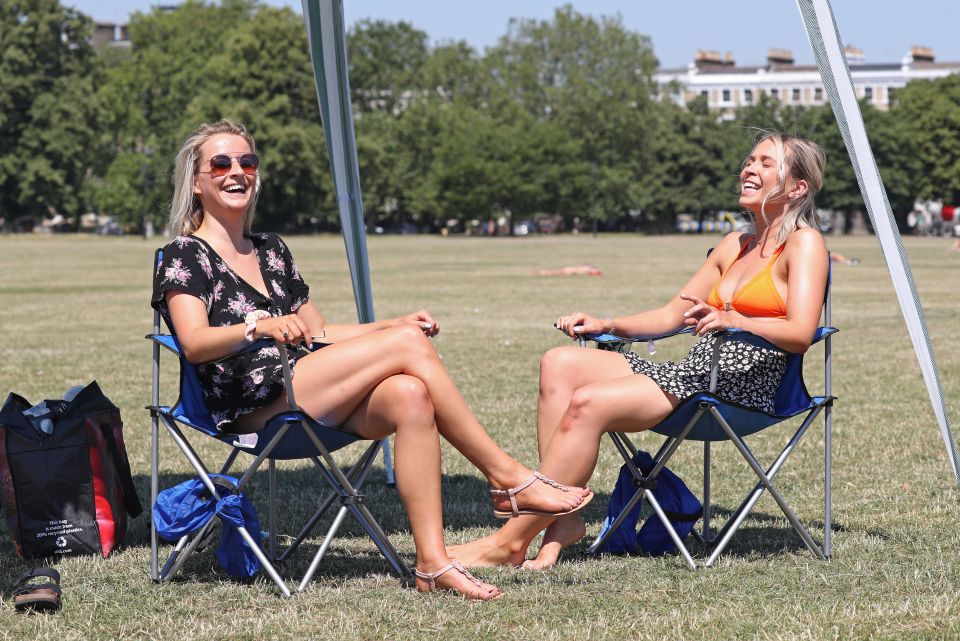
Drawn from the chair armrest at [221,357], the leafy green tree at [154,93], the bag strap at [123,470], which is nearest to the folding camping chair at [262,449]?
the chair armrest at [221,357]

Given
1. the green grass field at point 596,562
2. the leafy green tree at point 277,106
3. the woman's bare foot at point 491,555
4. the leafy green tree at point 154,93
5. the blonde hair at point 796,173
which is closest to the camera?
the green grass field at point 596,562

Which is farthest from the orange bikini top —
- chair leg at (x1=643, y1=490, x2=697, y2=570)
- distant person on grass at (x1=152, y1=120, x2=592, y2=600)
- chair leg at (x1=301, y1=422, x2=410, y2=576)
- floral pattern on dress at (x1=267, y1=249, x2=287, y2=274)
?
floral pattern on dress at (x1=267, y1=249, x2=287, y2=274)

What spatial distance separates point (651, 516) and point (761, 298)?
85cm

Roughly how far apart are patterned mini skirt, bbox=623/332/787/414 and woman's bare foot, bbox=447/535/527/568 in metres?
0.72

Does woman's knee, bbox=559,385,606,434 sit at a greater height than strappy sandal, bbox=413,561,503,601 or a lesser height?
greater

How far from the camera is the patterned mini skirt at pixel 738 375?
14.5 ft

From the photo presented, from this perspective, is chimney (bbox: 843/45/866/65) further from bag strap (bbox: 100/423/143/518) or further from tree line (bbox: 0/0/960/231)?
bag strap (bbox: 100/423/143/518)

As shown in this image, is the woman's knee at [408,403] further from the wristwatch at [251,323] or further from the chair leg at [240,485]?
the wristwatch at [251,323]

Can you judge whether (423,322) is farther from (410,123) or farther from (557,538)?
(410,123)

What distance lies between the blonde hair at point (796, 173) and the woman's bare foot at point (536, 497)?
3.98ft

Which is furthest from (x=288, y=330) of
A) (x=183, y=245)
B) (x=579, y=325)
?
(x=579, y=325)

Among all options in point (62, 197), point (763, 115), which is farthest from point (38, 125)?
point (763, 115)

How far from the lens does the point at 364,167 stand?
6538cm

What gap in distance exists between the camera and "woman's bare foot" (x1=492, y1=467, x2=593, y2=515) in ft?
13.6
